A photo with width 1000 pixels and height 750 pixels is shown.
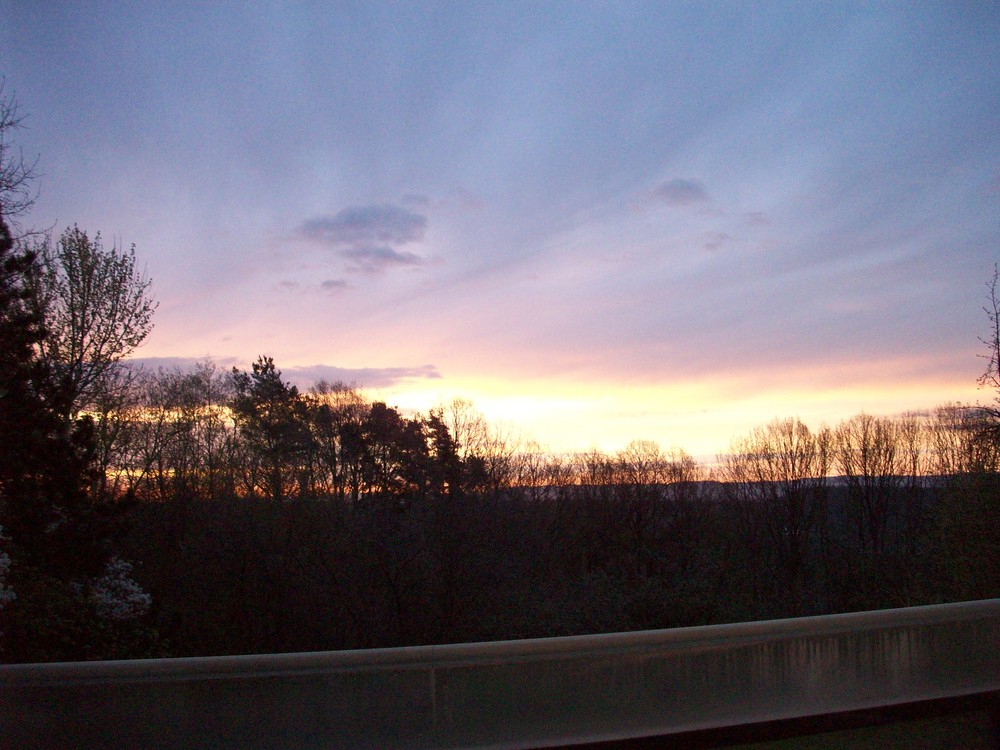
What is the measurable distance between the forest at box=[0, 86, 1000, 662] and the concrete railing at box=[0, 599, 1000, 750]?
7.04 meters

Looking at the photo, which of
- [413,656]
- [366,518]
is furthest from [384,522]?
[413,656]

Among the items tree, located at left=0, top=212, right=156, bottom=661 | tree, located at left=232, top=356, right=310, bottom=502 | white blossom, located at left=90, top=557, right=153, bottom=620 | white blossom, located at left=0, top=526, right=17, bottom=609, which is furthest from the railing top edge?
tree, located at left=232, top=356, right=310, bottom=502

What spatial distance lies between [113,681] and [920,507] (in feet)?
176

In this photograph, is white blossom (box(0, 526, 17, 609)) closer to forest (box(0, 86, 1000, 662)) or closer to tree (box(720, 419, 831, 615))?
forest (box(0, 86, 1000, 662))

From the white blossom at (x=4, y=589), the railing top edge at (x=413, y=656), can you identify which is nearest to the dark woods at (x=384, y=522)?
the white blossom at (x=4, y=589)

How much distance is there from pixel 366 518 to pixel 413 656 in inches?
1184

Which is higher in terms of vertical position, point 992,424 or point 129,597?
point 992,424

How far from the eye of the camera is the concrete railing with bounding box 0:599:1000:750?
386 cm

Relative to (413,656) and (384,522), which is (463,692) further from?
(384,522)

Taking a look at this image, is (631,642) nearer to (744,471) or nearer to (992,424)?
(992,424)

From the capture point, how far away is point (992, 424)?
1708 cm

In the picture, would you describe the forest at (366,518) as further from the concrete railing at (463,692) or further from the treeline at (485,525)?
the concrete railing at (463,692)

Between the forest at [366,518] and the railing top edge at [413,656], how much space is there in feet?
22.9

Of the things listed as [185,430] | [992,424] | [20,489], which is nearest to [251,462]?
[185,430]
